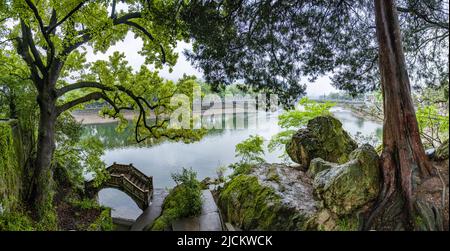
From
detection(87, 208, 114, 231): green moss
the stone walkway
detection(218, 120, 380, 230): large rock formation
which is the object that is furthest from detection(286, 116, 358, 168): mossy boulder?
detection(87, 208, 114, 231): green moss

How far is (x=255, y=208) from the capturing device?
187 inches

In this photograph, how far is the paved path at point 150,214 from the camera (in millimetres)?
8695

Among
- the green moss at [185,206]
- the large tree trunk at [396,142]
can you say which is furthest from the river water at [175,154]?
the large tree trunk at [396,142]

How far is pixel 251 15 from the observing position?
5.07 metres

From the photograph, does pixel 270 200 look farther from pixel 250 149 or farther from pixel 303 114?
pixel 303 114

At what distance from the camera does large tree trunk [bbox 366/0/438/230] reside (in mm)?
3113

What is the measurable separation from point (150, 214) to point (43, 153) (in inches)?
168

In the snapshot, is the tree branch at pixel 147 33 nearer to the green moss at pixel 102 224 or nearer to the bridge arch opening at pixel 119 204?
the green moss at pixel 102 224

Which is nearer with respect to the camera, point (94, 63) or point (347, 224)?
point (347, 224)

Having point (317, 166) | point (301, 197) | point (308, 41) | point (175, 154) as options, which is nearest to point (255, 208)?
point (301, 197)

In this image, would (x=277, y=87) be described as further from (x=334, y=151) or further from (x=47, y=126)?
(x=47, y=126)

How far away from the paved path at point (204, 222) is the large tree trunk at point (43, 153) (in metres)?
3.56

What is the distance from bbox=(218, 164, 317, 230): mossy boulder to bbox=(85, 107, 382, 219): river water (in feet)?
22.6
